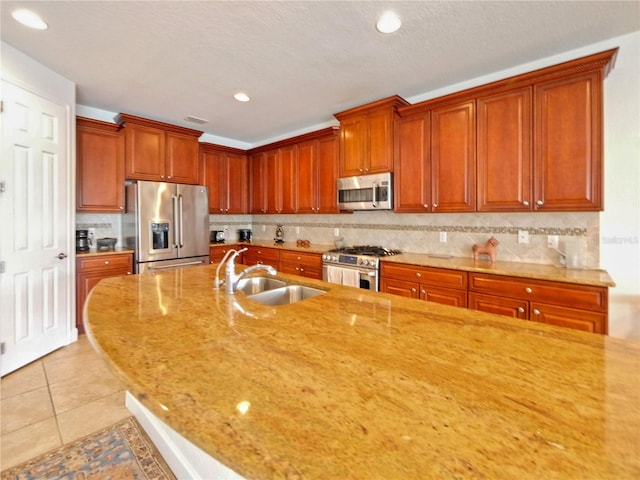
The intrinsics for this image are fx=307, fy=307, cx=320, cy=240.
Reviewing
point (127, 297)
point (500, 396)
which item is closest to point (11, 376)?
point (127, 297)

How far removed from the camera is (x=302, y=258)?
4.08 metres

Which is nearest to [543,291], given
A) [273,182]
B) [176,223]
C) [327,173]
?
[327,173]

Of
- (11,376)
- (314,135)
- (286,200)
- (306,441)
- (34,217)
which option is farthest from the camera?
(286,200)

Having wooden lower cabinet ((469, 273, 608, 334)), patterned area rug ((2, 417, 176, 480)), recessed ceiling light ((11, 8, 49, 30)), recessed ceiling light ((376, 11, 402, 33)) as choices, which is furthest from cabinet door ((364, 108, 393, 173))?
patterned area rug ((2, 417, 176, 480))

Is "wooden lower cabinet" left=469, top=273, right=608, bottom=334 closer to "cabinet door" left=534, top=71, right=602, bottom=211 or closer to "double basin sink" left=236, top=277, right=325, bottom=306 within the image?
"cabinet door" left=534, top=71, right=602, bottom=211

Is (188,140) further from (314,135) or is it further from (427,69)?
(427,69)

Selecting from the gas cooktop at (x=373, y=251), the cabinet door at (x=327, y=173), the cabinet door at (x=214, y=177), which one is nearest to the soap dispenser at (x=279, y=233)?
the cabinet door at (x=214, y=177)

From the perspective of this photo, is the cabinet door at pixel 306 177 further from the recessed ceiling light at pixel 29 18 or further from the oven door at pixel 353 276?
the recessed ceiling light at pixel 29 18

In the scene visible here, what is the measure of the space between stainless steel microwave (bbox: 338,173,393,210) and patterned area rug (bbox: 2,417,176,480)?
112 inches

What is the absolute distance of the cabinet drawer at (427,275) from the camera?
8.71 ft

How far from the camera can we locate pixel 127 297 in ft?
5.44

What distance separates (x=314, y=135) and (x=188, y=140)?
1.82 metres

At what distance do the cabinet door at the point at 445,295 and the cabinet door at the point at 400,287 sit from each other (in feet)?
0.23

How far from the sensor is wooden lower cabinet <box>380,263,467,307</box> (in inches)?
105
